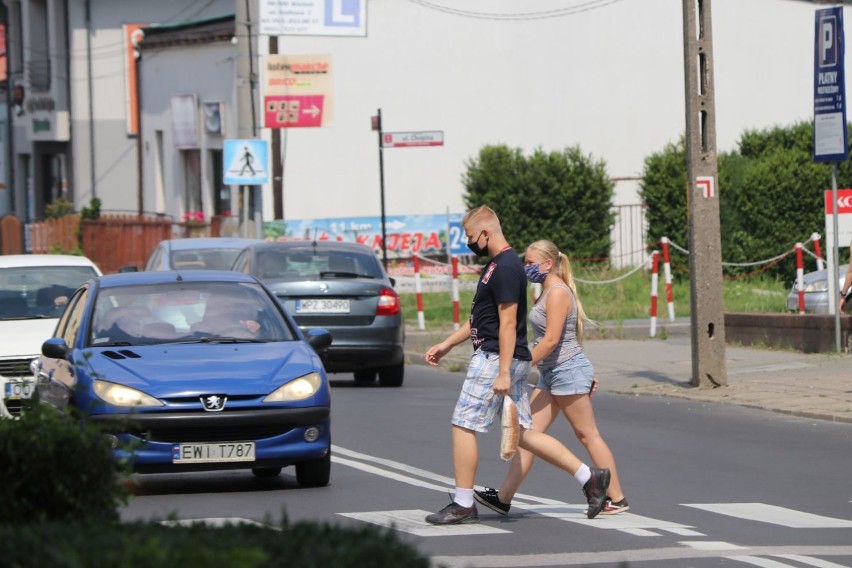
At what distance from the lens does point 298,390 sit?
34.7 feet

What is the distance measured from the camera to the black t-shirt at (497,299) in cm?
929

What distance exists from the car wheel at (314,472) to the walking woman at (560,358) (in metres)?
1.42

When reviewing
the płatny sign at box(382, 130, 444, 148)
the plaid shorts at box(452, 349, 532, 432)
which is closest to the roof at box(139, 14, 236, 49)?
the płatny sign at box(382, 130, 444, 148)

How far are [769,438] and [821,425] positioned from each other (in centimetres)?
88

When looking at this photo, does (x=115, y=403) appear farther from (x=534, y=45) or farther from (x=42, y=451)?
(x=534, y=45)

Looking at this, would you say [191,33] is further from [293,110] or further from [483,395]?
[483,395]

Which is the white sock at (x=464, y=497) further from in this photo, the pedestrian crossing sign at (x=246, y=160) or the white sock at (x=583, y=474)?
the pedestrian crossing sign at (x=246, y=160)

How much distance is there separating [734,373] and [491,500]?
9.62 meters

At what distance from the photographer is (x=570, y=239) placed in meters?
37.2

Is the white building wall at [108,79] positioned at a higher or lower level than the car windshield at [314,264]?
higher

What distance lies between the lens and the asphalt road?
8336mm

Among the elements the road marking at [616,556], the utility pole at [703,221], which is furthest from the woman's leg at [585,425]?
the utility pole at [703,221]

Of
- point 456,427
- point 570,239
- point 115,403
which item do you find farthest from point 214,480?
point 570,239

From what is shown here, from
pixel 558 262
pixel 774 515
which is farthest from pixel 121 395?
pixel 774 515
